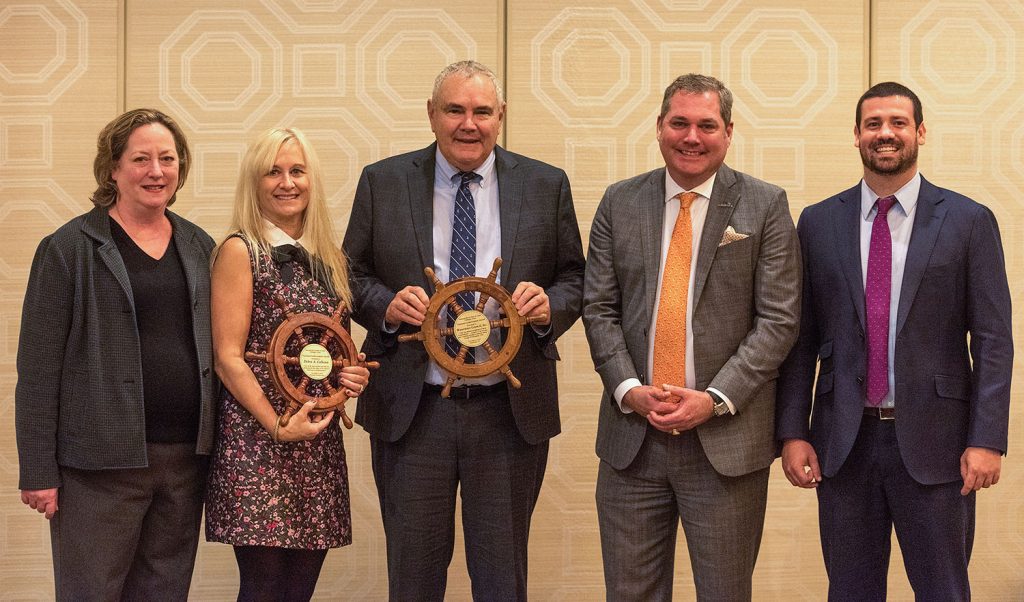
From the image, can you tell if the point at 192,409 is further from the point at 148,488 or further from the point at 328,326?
the point at 328,326

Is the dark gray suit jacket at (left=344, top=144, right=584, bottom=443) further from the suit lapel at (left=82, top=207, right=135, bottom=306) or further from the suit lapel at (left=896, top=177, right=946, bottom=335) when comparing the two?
the suit lapel at (left=896, top=177, right=946, bottom=335)

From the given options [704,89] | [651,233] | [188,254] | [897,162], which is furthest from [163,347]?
[897,162]

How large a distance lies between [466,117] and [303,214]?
0.54 m

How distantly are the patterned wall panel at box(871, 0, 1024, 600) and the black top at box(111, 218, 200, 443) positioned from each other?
A: 2927 millimetres

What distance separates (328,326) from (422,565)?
74cm

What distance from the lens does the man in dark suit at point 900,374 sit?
8.64ft

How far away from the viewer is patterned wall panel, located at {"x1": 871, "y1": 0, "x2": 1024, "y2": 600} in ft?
13.3

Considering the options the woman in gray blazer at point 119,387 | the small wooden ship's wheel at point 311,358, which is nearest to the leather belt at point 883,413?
the small wooden ship's wheel at point 311,358

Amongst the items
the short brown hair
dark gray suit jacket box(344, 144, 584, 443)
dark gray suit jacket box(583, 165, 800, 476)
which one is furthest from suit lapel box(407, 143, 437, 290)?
the short brown hair

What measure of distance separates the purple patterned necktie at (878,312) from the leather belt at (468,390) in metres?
1.01

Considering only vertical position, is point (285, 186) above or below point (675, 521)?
above

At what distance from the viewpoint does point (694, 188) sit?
8.93 ft

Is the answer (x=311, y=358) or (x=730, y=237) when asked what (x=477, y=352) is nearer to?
(x=311, y=358)

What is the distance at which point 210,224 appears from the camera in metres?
4.01
